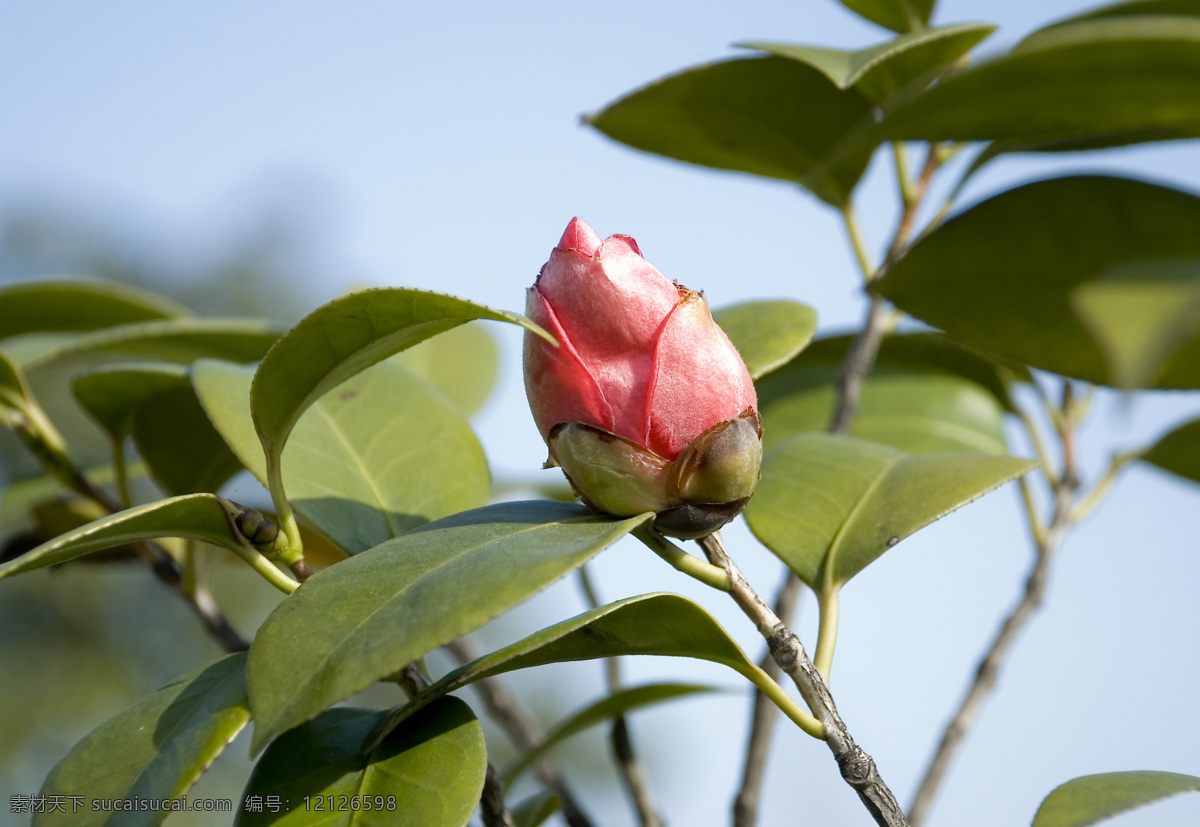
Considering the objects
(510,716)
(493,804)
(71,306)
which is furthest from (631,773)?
(71,306)

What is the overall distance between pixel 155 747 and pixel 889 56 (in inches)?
36.1

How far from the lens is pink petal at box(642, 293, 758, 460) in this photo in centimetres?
66

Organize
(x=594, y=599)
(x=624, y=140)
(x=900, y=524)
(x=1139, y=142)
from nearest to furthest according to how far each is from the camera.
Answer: (x=900, y=524), (x=1139, y=142), (x=624, y=140), (x=594, y=599)

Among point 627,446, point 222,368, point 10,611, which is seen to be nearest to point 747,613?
point 627,446

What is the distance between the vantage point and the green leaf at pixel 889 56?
958 millimetres

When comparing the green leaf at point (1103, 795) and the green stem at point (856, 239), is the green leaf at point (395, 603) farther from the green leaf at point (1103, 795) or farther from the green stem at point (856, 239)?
the green stem at point (856, 239)

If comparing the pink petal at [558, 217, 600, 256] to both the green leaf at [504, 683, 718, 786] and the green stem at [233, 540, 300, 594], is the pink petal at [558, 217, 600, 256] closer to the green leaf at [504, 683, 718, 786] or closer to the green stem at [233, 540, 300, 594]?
the green stem at [233, 540, 300, 594]

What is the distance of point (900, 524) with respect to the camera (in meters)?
0.80

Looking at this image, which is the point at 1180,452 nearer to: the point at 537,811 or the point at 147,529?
the point at 537,811

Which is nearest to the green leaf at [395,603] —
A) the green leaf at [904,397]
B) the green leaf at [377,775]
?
the green leaf at [377,775]

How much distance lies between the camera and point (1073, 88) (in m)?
0.69

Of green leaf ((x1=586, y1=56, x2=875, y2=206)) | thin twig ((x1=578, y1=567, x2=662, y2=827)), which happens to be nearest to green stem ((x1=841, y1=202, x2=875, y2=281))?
green leaf ((x1=586, y1=56, x2=875, y2=206))

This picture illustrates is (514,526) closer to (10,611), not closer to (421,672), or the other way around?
(421,672)

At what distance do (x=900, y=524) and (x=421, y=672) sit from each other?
1.35 feet
